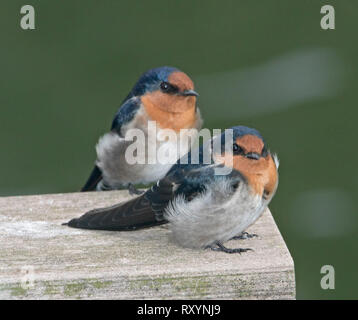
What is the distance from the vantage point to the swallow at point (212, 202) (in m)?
3.52

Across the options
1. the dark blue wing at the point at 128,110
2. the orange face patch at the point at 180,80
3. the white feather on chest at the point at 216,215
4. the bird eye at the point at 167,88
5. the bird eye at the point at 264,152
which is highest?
the orange face patch at the point at 180,80

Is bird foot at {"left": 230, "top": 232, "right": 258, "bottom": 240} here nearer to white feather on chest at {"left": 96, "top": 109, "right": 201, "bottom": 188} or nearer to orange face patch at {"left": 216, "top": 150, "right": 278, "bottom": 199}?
orange face patch at {"left": 216, "top": 150, "right": 278, "bottom": 199}

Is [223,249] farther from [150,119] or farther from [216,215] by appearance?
[150,119]

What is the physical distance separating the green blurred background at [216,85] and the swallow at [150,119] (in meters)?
1.88

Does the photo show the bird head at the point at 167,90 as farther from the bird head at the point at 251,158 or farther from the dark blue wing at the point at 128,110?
the bird head at the point at 251,158

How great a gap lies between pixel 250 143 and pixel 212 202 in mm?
237

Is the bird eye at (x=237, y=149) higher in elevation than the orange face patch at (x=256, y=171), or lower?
higher

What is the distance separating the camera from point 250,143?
3557mm

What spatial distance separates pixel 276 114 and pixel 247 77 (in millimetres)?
440

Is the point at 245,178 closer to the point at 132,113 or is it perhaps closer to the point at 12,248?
the point at 12,248

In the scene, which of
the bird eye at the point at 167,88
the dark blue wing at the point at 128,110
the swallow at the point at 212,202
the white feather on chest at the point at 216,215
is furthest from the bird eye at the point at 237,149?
the dark blue wing at the point at 128,110

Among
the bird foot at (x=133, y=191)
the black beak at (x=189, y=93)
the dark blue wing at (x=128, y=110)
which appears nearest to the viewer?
the bird foot at (x=133, y=191)

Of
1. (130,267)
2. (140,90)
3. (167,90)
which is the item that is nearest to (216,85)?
(140,90)

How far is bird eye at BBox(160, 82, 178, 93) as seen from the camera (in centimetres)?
489
